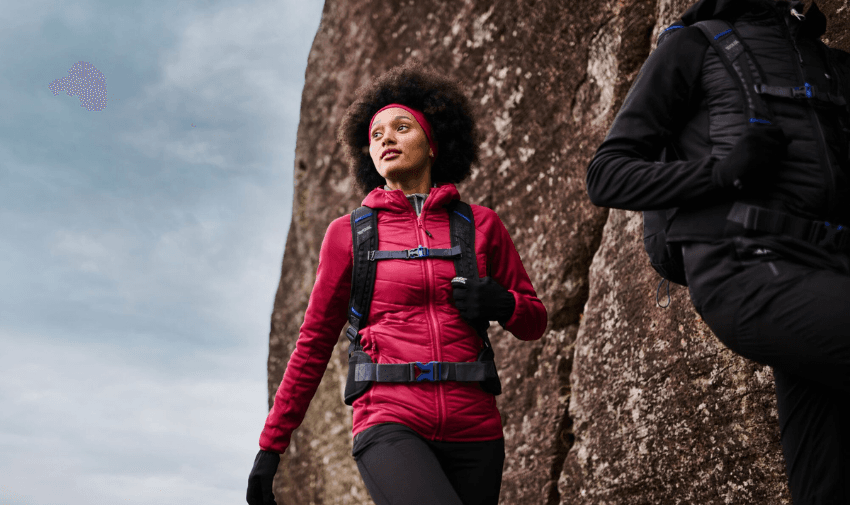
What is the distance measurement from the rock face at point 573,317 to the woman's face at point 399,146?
1710 millimetres

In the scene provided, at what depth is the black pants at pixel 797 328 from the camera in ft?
6.10

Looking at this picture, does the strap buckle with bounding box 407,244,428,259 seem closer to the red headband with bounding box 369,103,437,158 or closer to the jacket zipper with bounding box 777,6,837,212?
the red headband with bounding box 369,103,437,158

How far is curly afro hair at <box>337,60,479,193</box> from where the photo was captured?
130 inches

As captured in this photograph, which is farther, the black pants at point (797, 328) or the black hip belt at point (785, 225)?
the black hip belt at point (785, 225)

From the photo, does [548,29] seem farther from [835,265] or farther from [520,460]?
[835,265]

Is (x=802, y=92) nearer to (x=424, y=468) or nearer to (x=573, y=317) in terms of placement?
(x=424, y=468)

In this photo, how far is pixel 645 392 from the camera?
396 cm

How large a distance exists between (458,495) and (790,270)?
119cm

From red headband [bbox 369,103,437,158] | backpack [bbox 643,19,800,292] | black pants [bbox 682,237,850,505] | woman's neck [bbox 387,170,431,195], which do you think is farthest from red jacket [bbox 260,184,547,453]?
black pants [bbox 682,237,850,505]

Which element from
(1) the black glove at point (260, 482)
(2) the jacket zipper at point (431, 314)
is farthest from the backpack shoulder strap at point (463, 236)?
(1) the black glove at point (260, 482)

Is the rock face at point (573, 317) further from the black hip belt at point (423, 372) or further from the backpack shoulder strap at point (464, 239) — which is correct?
the black hip belt at point (423, 372)

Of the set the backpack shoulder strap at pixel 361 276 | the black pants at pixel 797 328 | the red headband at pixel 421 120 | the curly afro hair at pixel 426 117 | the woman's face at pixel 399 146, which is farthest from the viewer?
the curly afro hair at pixel 426 117

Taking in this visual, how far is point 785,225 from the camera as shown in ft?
6.51

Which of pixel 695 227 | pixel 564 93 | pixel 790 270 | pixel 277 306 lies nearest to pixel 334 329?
pixel 695 227
